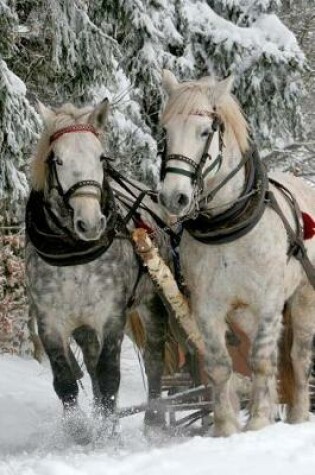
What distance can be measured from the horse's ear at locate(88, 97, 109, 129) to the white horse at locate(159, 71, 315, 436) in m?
0.49

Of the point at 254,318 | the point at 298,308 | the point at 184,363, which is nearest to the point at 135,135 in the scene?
the point at 184,363

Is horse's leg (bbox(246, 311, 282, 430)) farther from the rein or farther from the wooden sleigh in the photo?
the rein

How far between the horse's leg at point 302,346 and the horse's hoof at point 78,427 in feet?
5.08

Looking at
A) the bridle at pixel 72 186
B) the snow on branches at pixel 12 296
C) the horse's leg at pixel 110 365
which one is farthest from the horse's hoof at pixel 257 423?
the snow on branches at pixel 12 296

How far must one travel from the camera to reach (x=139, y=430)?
6.32 metres

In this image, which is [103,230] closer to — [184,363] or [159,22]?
[184,363]

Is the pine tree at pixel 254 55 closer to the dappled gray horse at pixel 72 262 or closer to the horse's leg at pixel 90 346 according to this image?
the horse's leg at pixel 90 346

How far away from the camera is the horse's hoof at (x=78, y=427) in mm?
4914

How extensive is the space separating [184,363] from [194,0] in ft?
25.1

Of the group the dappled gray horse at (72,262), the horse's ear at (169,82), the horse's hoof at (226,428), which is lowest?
the horse's hoof at (226,428)

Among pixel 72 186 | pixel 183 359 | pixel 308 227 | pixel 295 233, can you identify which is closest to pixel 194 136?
pixel 72 186

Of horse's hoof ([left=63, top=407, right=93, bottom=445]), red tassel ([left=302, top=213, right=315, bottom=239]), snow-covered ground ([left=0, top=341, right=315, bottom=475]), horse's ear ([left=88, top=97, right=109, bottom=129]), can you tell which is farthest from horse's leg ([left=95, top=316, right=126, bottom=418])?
red tassel ([left=302, top=213, right=315, bottom=239])

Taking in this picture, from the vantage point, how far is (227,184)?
4805mm

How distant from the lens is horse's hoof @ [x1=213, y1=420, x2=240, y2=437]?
4.86 meters
